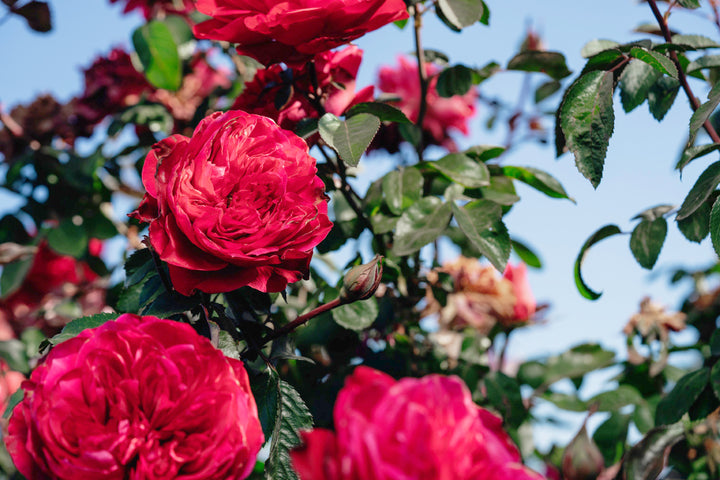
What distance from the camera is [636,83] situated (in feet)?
2.54

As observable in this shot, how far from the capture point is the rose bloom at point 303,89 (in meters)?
0.72

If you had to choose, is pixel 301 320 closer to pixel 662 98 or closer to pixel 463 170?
pixel 463 170

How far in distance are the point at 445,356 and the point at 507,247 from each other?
38 cm

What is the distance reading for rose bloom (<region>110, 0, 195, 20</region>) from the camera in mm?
1506

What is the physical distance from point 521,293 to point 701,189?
0.68 metres

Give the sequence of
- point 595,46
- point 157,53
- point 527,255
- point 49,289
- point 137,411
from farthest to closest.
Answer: point 49,289 → point 157,53 → point 527,255 → point 595,46 → point 137,411

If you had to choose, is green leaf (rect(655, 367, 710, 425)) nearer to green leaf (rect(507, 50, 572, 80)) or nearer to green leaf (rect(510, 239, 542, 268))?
green leaf (rect(510, 239, 542, 268))

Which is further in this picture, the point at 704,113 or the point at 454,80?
the point at 454,80

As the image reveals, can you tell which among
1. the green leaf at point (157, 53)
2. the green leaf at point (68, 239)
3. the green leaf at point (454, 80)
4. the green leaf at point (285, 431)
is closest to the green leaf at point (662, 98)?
the green leaf at point (454, 80)

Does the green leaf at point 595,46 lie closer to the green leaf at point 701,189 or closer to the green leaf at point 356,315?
Answer: the green leaf at point 701,189

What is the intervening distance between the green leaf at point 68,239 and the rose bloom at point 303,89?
2.21 ft

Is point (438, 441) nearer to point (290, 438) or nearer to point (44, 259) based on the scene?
point (290, 438)

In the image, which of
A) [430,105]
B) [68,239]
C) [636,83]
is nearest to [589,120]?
[636,83]

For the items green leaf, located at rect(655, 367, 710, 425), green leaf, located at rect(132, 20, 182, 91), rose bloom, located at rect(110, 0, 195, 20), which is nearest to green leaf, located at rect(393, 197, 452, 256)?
green leaf, located at rect(655, 367, 710, 425)
